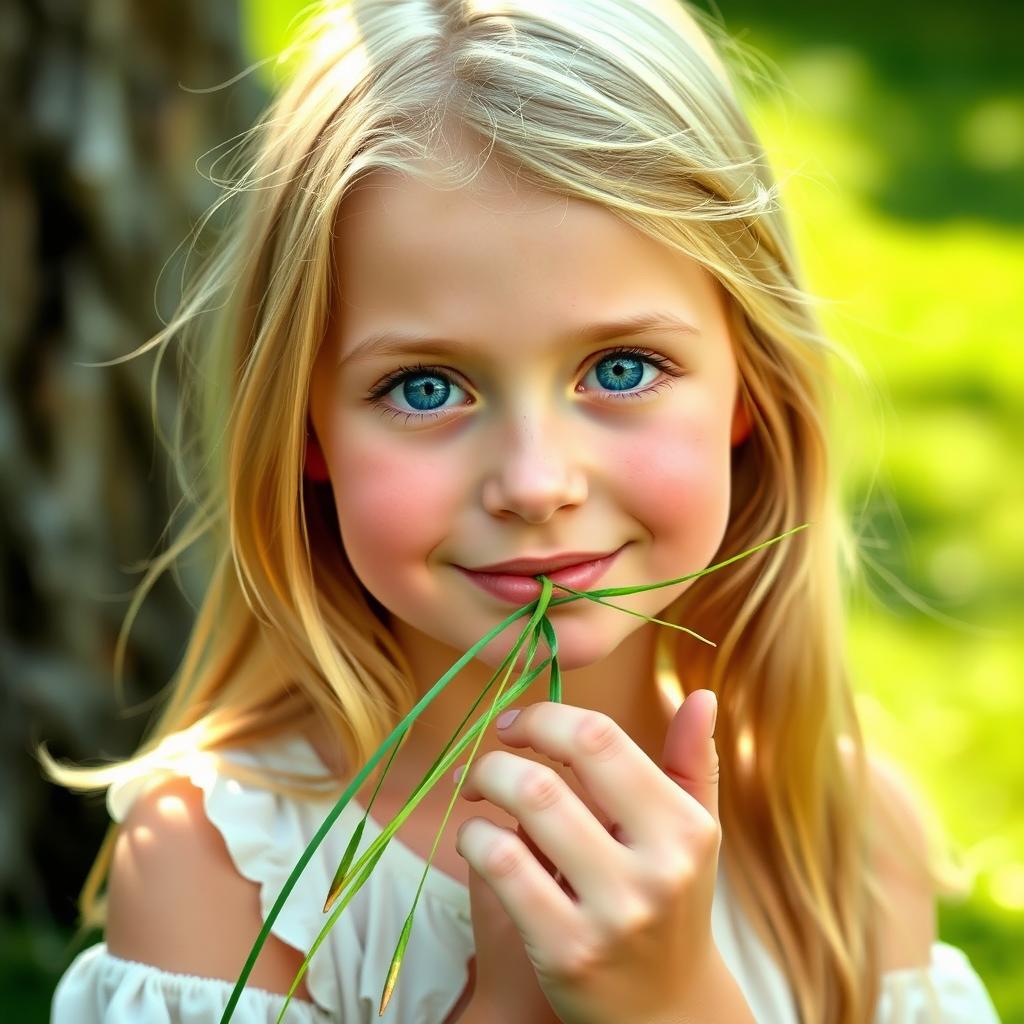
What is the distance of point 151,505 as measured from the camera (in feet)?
9.32

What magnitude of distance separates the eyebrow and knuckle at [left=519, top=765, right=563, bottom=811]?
1.37 feet

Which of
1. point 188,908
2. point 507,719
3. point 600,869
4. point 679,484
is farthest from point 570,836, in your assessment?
point 188,908

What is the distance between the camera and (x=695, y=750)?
5.17 ft

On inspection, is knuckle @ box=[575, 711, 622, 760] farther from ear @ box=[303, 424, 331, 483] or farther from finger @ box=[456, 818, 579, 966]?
ear @ box=[303, 424, 331, 483]

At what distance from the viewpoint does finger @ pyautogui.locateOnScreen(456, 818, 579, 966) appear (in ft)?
4.66

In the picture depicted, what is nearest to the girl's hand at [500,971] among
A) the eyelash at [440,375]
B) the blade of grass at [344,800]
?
the blade of grass at [344,800]

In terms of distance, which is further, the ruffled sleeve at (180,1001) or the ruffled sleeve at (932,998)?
the ruffled sleeve at (932,998)

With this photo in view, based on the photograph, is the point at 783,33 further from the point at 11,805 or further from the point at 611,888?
the point at 611,888

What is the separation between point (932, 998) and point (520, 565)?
2.63 ft

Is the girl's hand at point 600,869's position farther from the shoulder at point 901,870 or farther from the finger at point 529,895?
the shoulder at point 901,870

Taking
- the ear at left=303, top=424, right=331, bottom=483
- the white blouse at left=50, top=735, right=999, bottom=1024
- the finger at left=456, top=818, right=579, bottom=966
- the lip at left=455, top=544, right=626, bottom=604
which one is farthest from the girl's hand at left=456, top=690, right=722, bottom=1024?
the ear at left=303, top=424, right=331, bottom=483

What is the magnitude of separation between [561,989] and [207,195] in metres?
1.81

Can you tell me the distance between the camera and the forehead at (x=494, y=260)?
1512 millimetres

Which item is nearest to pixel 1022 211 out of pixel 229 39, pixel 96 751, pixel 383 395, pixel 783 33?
pixel 783 33
